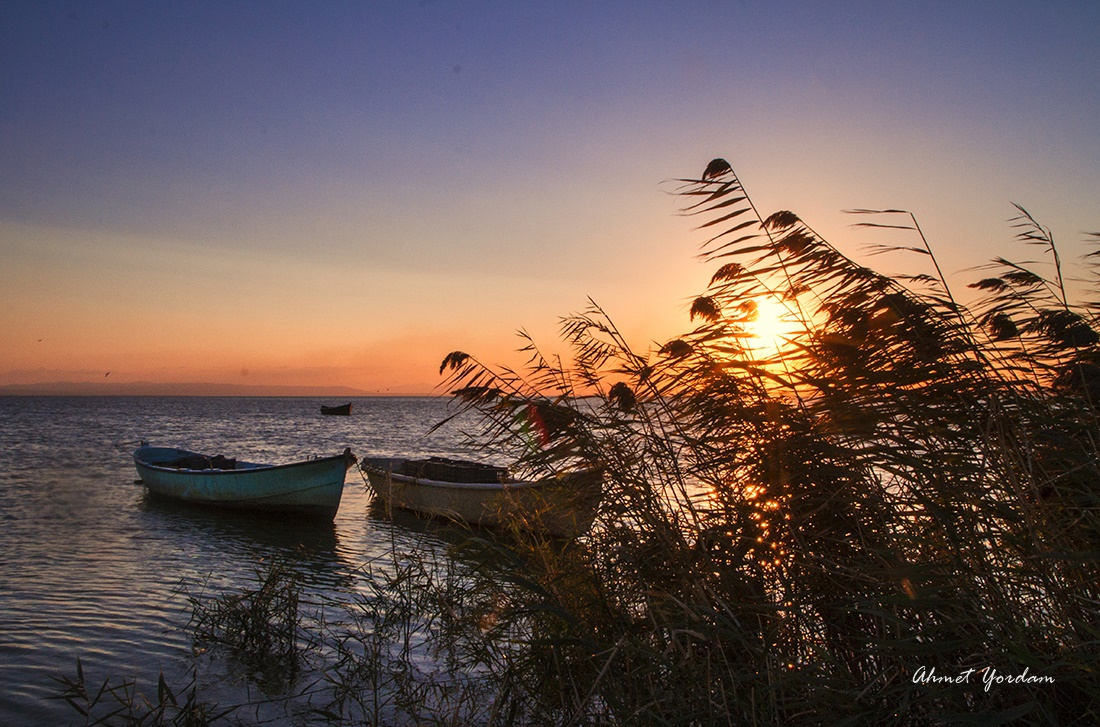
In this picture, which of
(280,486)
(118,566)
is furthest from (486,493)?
(118,566)

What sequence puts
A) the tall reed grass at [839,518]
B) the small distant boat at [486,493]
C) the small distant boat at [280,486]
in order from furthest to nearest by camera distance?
1. the small distant boat at [280,486]
2. the small distant boat at [486,493]
3. the tall reed grass at [839,518]

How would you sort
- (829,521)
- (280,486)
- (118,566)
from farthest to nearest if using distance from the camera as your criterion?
1. (280,486)
2. (118,566)
3. (829,521)

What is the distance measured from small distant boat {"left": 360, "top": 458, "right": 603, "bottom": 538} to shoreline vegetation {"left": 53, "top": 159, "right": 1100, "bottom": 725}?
21 cm

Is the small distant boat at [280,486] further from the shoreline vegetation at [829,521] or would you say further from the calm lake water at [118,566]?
the shoreline vegetation at [829,521]

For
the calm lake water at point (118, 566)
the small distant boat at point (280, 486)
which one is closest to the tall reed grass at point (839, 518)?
the calm lake water at point (118, 566)

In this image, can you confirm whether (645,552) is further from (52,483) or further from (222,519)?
(52,483)

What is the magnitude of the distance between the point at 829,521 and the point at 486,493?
1385 cm

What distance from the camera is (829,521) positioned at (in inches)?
159

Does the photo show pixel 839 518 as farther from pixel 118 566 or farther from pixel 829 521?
pixel 118 566

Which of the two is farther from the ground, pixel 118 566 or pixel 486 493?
pixel 486 493

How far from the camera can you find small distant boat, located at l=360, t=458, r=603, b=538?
16.7 ft

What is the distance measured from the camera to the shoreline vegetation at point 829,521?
126 inches

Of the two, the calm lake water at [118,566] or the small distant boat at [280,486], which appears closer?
the calm lake water at [118,566]

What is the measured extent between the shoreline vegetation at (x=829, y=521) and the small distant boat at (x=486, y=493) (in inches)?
8.1
